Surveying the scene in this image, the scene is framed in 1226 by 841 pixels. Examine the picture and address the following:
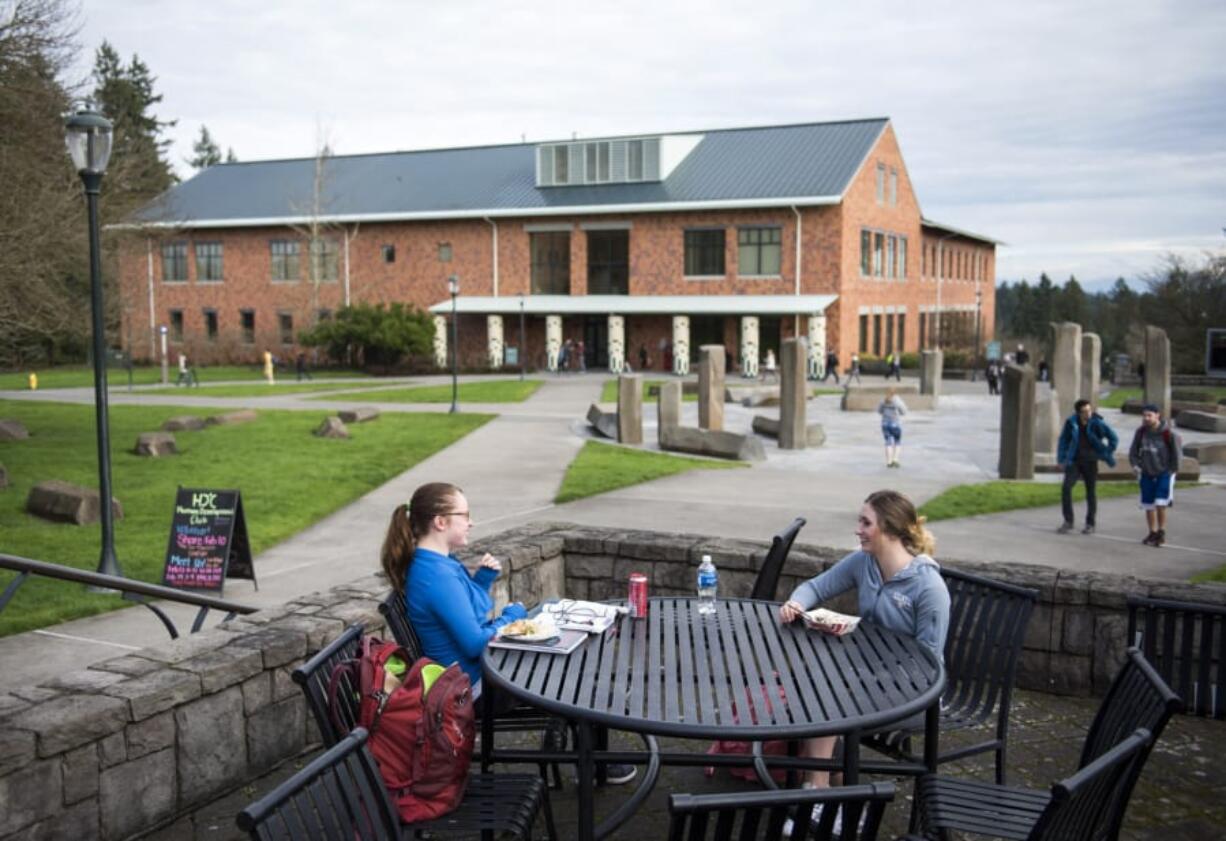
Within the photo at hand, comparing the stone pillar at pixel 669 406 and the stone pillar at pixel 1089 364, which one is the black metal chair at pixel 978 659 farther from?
the stone pillar at pixel 1089 364

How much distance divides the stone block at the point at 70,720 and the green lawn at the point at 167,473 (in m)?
5.37

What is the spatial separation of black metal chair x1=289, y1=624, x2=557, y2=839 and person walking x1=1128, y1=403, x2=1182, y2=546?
10.5 meters

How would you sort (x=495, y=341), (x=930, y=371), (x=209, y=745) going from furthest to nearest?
(x=495, y=341) → (x=930, y=371) → (x=209, y=745)

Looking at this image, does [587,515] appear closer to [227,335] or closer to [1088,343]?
[1088,343]

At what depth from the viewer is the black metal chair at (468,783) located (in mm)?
3805

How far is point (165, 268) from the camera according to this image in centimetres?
5800

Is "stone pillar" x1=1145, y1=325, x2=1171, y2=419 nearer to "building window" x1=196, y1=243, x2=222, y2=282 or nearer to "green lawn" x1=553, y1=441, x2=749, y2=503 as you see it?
"green lawn" x1=553, y1=441, x2=749, y2=503

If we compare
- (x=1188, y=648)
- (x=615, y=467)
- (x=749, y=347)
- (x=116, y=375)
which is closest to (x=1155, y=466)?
(x=1188, y=648)

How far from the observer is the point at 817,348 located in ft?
144

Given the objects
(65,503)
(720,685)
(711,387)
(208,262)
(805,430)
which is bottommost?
(65,503)

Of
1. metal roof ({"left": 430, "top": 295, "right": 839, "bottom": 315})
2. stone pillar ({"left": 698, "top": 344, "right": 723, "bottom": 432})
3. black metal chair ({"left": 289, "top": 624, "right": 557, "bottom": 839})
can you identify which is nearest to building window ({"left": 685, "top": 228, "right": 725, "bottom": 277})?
metal roof ({"left": 430, "top": 295, "right": 839, "bottom": 315})

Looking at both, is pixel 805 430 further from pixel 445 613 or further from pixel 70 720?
pixel 70 720

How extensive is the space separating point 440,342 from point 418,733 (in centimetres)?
4780

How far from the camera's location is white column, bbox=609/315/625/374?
157ft
